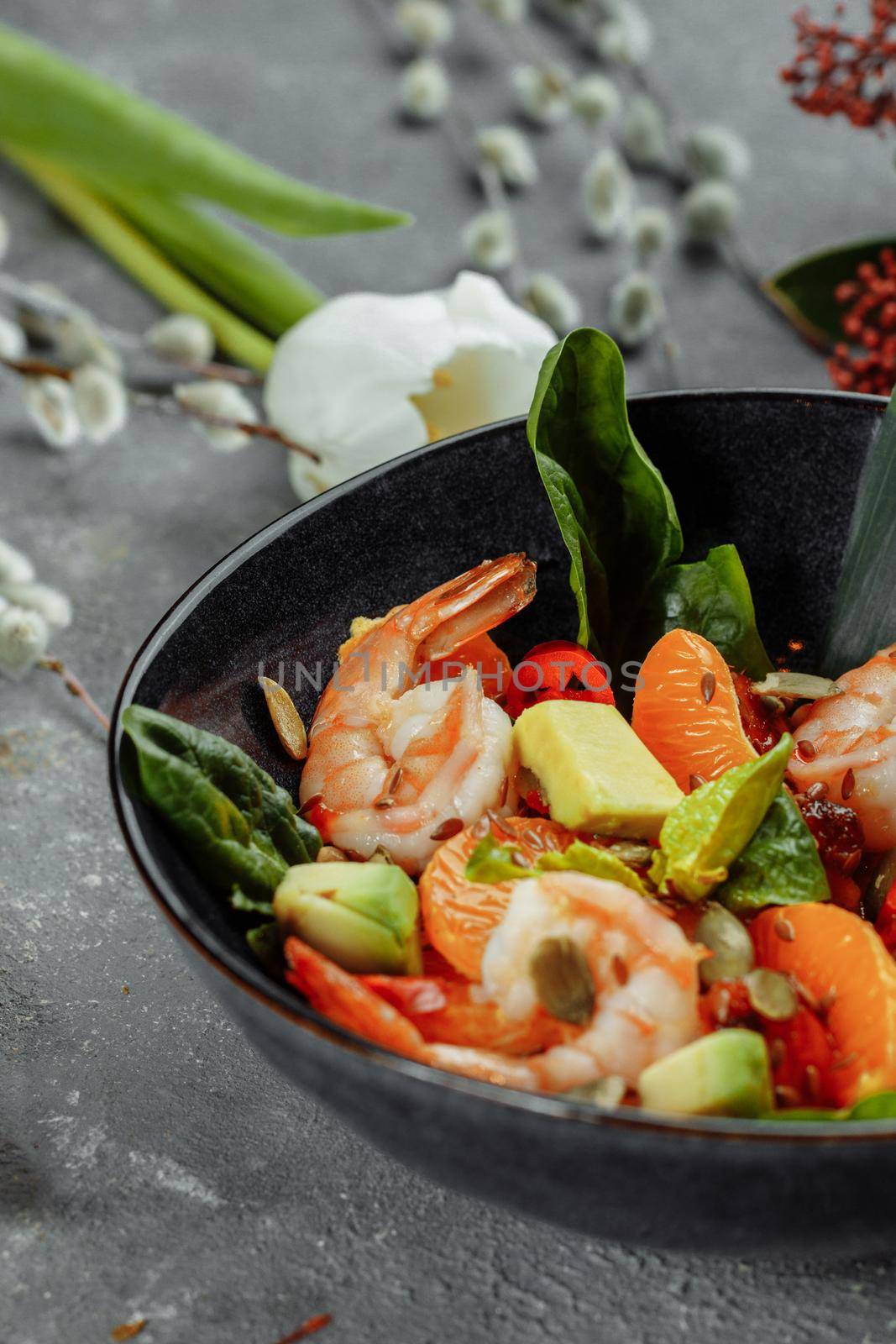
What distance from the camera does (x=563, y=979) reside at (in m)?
0.89

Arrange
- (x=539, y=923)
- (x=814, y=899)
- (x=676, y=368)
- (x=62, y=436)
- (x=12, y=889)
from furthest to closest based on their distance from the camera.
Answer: (x=676, y=368)
(x=62, y=436)
(x=12, y=889)
(x=814, y=899)
(x=539, y=923)

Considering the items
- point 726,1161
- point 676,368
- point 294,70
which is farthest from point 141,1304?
point 294,70

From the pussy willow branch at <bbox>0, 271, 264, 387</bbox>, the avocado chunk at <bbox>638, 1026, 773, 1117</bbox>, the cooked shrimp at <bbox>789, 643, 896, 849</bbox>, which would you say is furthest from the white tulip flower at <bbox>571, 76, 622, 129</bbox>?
the avocado chunk at <bbox>638, 1026, 773, 1117</bbox>

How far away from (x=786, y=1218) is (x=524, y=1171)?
14 cm

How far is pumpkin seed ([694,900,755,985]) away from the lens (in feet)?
3.12

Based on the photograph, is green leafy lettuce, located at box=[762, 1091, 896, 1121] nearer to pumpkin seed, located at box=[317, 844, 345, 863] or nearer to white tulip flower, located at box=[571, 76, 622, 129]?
pumpkin seed, located at box=[317, 844, 345, 863]

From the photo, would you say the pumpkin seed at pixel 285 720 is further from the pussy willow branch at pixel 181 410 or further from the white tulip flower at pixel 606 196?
the white tulip flower at pixel 606 196

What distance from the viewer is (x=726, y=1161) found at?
751 mm

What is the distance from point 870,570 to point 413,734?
435 mm

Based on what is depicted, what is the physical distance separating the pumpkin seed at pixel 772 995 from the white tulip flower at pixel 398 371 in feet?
2.66

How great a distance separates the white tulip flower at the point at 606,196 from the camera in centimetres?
220

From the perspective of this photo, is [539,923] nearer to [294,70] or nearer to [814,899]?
[814,899]

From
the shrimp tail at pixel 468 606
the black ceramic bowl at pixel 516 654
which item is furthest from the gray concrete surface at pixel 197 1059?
the shrimp tail at pixel 468 606

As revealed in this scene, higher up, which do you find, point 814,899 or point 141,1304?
point 814,899
